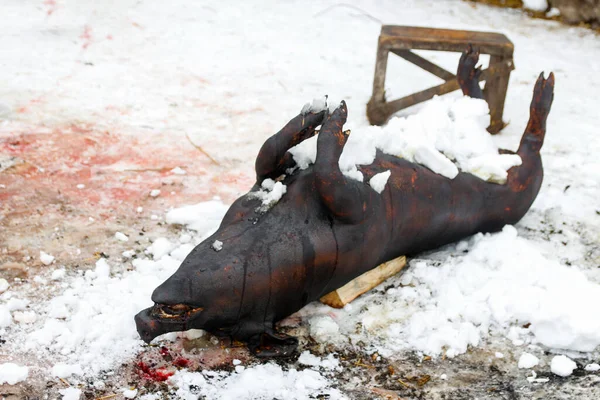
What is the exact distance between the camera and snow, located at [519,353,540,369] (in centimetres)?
291

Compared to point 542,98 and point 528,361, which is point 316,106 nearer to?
point 528,361

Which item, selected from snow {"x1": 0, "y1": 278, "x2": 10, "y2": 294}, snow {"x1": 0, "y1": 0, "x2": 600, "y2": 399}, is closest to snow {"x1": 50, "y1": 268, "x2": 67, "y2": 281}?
snow {"x1": 0, "y1": 0, "x2": 600, "y2": 399}

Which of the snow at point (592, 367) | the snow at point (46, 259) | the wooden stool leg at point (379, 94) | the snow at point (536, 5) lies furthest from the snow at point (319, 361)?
the snow at point (536, 5)

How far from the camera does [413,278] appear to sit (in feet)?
11.3

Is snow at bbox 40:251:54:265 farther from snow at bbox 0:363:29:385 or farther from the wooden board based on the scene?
the wooden board

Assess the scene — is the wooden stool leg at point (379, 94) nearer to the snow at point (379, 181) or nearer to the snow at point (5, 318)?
the snow at point (379, 181)

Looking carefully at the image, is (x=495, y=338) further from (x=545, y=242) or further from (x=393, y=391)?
(x=545, y=242)

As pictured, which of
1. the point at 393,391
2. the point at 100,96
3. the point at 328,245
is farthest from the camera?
the point at 100,96

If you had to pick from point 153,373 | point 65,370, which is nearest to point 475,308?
point 153,373

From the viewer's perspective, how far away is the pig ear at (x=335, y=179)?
295 cm

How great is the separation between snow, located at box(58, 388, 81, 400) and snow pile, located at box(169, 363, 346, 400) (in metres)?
0.37

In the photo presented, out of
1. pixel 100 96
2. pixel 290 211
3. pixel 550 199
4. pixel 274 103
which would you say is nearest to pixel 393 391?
pixel 290 211

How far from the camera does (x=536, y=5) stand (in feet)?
26.3

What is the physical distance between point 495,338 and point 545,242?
982 mm
